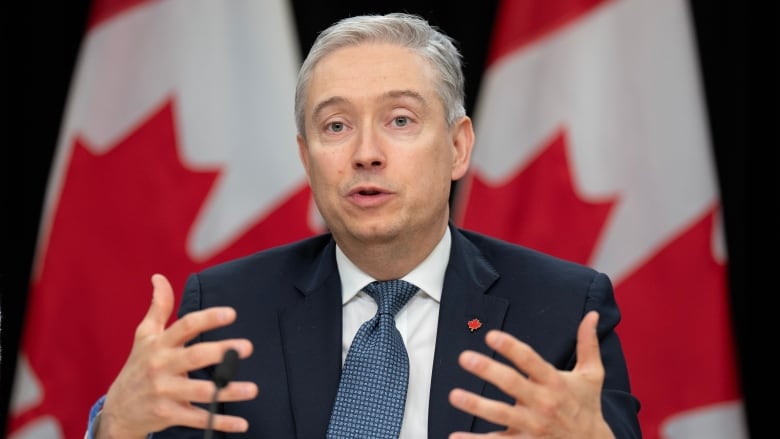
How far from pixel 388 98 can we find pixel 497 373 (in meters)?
0.87

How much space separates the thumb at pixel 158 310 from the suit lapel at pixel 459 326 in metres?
0.63

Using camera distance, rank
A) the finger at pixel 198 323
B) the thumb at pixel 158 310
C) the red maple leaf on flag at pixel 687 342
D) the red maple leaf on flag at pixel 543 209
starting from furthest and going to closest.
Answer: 1. the red maple leaf on flag at pixel 543 209
2. the red maple leaf on flag at pixel 687 342
3. the thumb at pixel 158 310
4. the finger at pixel 198 323

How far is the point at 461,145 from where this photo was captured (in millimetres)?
2801

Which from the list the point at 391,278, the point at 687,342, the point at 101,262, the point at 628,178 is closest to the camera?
the point at 391,278

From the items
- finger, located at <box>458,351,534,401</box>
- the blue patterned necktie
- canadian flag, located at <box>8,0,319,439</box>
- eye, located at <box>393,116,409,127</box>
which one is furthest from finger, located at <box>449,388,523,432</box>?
canadian flag, located at <box>8,0,319,439</box>

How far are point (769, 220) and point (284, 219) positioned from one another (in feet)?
5.36

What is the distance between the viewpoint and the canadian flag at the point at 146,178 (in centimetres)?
381

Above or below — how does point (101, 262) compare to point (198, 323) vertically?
below

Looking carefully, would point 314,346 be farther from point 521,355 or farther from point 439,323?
point 521,355

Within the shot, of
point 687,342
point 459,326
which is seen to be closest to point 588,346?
point 459,326

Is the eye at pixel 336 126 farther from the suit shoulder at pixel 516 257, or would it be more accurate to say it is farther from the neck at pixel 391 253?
the suit shoulder at pixel 516 257

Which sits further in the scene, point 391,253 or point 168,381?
point 391,253

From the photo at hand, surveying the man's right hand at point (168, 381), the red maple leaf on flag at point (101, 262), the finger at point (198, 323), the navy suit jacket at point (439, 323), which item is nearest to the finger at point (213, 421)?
the man's right hand at point (168, 381)

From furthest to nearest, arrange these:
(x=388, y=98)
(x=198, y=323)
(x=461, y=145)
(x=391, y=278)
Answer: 1. (x=461, y=145)
2. (x=391, y=278)
3. (x=388, y=98)
4. (x=198, y=323)
